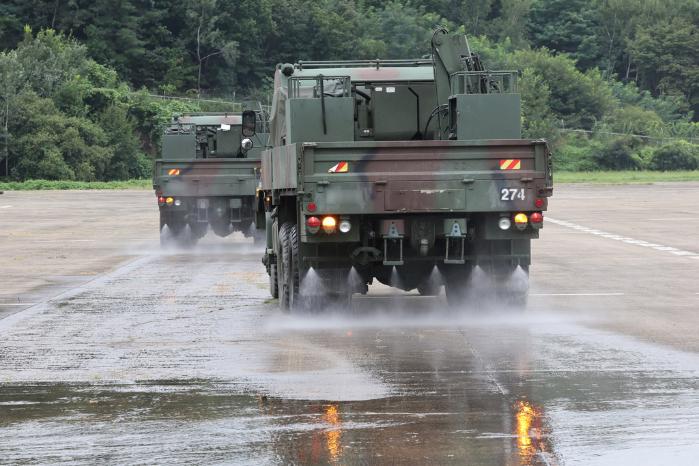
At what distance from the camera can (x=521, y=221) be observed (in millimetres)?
14227

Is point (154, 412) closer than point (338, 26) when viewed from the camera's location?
Yes

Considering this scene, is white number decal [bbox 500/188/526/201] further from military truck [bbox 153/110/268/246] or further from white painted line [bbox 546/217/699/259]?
military truck [bbox 153/110/268/246]

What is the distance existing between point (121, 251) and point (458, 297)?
42.5ft

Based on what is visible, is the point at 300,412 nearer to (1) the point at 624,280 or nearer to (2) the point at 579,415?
(2) the point at 579,415

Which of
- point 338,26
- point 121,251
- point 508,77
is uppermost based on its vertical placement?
point 338,26

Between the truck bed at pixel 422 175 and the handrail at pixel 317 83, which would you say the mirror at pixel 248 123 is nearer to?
the handrail at pixel 317 83

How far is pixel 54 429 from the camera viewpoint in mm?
8586

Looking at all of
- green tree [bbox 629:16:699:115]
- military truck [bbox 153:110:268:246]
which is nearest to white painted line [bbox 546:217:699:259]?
military truck [bbox 153:110:268:246]

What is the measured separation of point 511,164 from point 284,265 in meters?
2.68

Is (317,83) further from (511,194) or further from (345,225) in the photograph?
(511,194)

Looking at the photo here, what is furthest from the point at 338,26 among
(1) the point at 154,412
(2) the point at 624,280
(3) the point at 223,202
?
(1) the point at 154,412

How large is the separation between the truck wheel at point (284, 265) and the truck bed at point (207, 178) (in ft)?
41.7

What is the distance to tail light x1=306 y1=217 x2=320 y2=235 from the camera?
551 inches

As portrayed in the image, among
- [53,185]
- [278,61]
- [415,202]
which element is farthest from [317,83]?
[278,61]
